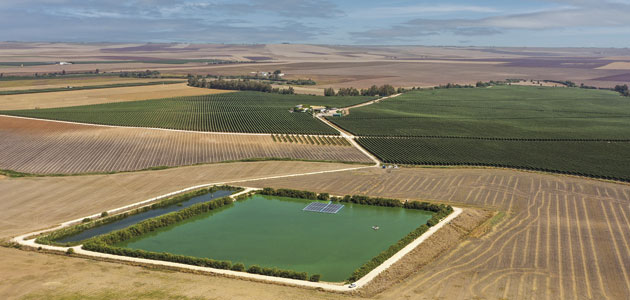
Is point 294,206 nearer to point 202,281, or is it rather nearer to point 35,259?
point 202,281

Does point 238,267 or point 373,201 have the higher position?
point 373,201

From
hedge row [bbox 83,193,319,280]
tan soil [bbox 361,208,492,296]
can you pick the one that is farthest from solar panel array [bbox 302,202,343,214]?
tan soil [bbox 361,208,492,296]

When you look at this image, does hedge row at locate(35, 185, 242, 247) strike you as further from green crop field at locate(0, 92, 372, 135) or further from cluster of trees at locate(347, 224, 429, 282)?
green crop field at locate(0, 92, 372, 135)

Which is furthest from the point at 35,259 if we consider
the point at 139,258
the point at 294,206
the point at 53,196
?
the point at 294,206

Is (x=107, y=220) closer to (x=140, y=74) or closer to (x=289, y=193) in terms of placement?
(x=289, y=193)

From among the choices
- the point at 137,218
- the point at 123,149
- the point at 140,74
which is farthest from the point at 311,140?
the point at 140,74
